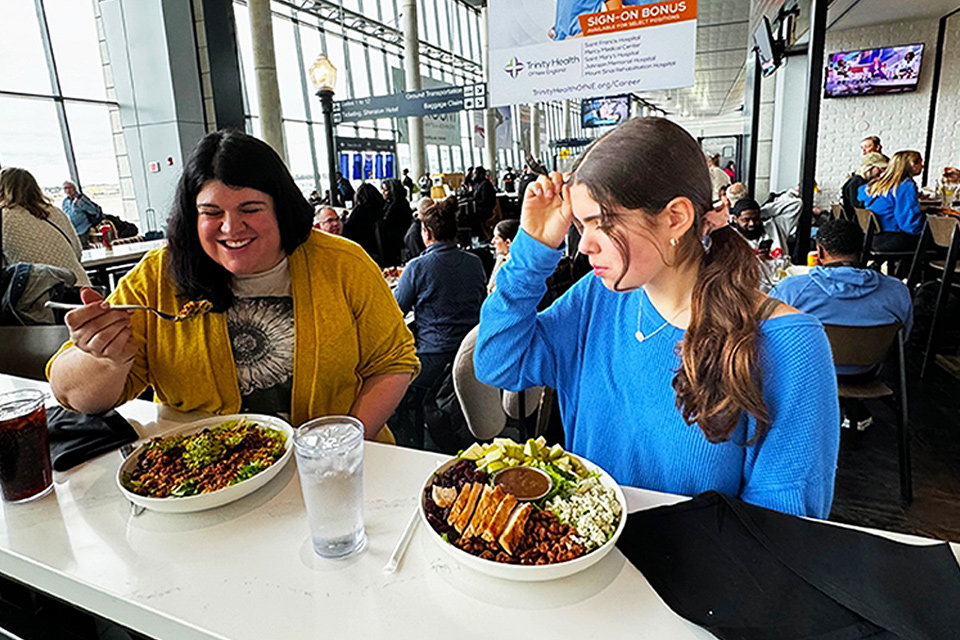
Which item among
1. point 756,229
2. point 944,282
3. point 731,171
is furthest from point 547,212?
point 731,171

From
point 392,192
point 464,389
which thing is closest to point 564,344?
point 464,389

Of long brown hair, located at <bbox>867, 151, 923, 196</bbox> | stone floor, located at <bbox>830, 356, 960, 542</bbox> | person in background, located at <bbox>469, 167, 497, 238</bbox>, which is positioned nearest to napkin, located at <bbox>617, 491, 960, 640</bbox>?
stone floor, located at <bbox>830, 356, 960, 542</bbox>

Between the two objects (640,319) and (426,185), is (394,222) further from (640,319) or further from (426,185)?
(640,319)

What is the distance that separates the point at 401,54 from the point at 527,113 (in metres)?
6.29

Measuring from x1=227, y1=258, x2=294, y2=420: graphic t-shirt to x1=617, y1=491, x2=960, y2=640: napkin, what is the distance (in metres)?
0.95

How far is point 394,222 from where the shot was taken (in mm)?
6238

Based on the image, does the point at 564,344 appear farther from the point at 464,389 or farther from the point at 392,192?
the point at 392,192

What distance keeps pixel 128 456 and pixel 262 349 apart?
16.8 inches

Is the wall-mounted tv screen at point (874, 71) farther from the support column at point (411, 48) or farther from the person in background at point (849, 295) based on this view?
the support column at point (411, 48)

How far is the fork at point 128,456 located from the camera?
3.09 feet

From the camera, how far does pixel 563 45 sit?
198 cm

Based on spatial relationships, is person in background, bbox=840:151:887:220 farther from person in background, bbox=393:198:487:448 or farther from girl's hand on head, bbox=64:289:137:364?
girl's hand on head, bbox=64:289:137:364

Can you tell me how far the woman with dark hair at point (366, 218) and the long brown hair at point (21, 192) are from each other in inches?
97.5

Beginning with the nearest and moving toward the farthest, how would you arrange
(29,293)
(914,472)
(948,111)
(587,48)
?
1. (587,48)
2. (29,293)
3. (914,472)
4. (948,111)
